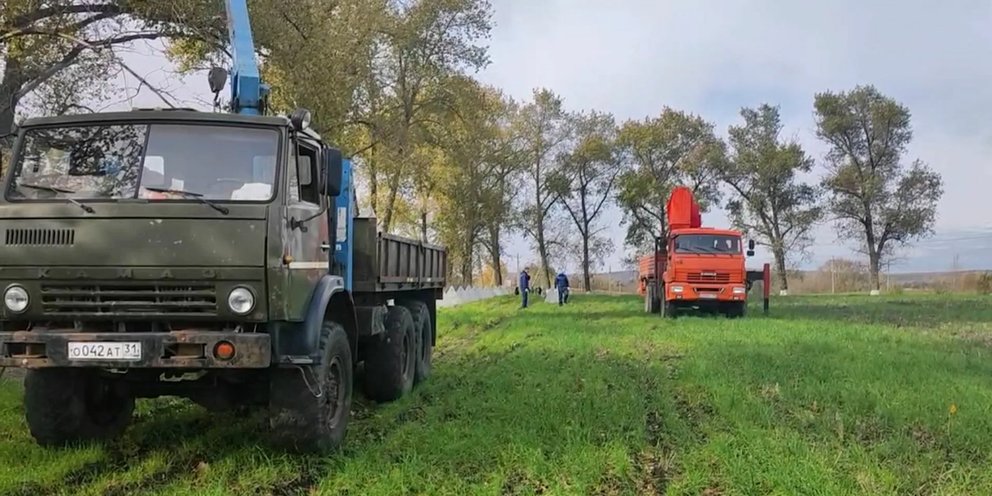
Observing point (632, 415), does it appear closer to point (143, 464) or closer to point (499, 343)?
point (143, 464)

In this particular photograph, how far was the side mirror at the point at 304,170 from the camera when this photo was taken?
655 centimetres

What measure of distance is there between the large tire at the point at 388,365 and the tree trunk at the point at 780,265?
153ft

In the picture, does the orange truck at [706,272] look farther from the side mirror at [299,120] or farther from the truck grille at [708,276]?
the side mirror at [299,120]

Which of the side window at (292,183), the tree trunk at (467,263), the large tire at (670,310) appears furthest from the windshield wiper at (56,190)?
the tree trunk at (467,263)

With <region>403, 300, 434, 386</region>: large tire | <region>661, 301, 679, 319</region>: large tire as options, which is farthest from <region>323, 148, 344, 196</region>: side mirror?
<region>661, 301, 679, 319</region>: large tire

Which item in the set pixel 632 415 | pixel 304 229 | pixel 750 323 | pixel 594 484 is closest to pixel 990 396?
pixel 632 415

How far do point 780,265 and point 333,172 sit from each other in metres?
49.8

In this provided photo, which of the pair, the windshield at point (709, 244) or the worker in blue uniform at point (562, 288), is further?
the worker in blue uniform at point (562, 288)

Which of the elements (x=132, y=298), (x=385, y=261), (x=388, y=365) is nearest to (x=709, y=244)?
(x=388, y=365)

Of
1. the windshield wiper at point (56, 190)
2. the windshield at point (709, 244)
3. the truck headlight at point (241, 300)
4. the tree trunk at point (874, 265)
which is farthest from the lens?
the tree trunk at point (874, 265)

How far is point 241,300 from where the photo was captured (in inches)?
222

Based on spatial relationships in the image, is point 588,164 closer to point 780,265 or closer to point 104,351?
point 780,265

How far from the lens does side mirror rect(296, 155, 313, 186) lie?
655 centimetres

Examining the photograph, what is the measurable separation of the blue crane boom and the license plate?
13.2 feet
